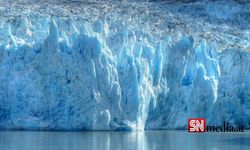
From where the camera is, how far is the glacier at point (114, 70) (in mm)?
30984

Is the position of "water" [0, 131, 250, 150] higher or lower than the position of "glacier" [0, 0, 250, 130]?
lower

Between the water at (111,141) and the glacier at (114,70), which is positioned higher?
the glacier at (114,70)

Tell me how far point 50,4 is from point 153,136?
422 inches

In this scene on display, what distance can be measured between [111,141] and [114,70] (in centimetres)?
634

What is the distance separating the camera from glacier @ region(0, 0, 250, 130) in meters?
31.0

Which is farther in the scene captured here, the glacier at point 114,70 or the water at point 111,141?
the glacier at point 114,70

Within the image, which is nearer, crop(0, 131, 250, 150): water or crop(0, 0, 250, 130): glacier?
crop(0, 131, 250, 150): water

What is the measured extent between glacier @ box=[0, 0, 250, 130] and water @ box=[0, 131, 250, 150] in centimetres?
112

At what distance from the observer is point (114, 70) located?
104 feet

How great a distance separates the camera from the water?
23.7 metres

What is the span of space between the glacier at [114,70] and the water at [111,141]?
1118 millimetres

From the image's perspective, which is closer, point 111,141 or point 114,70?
point 111,141

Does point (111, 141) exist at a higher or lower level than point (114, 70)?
lower

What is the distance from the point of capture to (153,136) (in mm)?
29562
